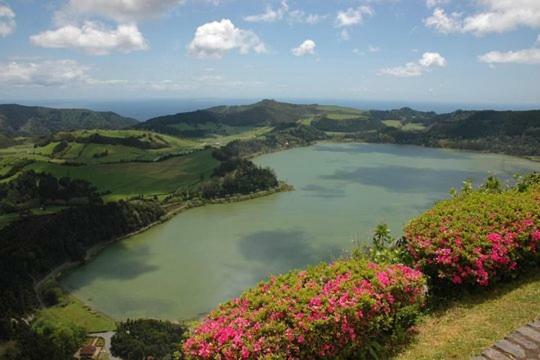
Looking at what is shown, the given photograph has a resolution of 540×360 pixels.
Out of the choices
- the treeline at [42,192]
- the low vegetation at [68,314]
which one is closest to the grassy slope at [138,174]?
the treeline at [42,192]

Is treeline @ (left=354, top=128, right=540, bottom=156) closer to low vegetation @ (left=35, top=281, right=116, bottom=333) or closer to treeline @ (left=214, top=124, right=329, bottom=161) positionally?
treeline @ (left=214, top=124, right=329, bottom=161)

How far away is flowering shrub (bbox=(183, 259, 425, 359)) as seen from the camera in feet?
18.1

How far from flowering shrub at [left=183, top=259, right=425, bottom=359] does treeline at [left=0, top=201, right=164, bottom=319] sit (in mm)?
49828

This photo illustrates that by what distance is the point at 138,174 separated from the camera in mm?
107562

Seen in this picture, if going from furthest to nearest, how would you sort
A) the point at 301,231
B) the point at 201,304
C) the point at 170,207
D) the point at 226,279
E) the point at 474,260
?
the point at 170,207 < the point at 301,231 < the point at 226,279 < the point at 201,304 < the point at 474,260

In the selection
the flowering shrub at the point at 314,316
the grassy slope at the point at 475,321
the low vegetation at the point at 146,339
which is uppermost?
the flowering shrub at the point at 314,316

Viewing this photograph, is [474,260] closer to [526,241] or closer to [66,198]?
[526,241]

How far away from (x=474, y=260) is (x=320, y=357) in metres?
3.50

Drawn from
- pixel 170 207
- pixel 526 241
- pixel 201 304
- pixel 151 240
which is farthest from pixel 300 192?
pixel 526 241

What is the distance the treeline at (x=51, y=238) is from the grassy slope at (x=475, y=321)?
50725mm

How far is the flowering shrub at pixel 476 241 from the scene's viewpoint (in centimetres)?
759

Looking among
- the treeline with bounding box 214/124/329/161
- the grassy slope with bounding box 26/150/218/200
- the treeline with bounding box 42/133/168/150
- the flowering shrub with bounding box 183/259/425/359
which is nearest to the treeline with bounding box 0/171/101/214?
the grassy slope with bounding box 26/150/218/200

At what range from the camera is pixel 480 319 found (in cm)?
693

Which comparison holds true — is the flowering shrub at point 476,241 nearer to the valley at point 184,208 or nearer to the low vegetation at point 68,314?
the valley at point 184,208
